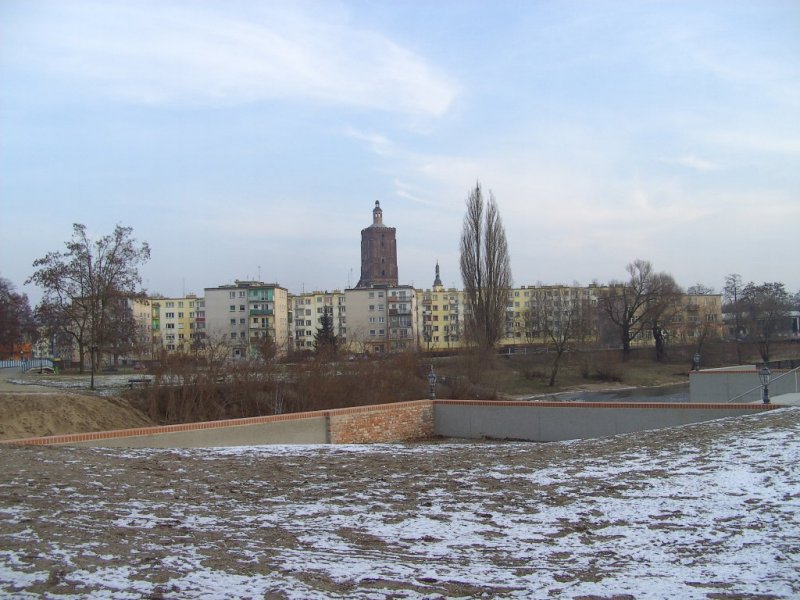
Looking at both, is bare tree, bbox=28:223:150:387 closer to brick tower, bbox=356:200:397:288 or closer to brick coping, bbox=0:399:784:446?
brick coping, bbox=0:399:784:446

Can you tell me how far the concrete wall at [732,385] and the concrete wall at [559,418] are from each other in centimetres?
673

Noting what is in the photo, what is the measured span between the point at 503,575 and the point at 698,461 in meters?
5.29

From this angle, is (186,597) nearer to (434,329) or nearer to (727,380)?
(727,380)

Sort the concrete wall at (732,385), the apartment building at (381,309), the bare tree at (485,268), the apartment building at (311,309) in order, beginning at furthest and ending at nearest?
the apartment building at (311,309) < the apartment building at (381,309) < the bare tree at (485,268) < the concrete wall at (732,385)

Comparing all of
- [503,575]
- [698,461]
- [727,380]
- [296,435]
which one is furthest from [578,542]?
[727,380]

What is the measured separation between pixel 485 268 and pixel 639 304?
79.6 ft

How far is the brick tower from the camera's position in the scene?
447 ft

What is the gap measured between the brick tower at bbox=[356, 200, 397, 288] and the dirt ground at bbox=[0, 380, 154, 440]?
108 m

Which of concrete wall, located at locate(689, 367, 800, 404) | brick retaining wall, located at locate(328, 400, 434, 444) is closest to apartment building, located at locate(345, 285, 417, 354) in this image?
concrete wall, located at locate(689, 367, 800, 404)

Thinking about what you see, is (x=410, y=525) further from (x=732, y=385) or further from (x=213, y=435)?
(x=732, y=385)

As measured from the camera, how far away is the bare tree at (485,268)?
171 feet

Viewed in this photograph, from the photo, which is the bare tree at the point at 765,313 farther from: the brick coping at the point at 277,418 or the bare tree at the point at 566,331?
the brick coping at the point at 277,418

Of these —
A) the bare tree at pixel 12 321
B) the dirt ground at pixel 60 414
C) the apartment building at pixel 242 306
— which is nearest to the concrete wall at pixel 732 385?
the dirt ground at pixel 60 414

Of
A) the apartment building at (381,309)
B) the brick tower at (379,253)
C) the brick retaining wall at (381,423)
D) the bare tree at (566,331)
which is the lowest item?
the brick retaining wall at (381,423)
